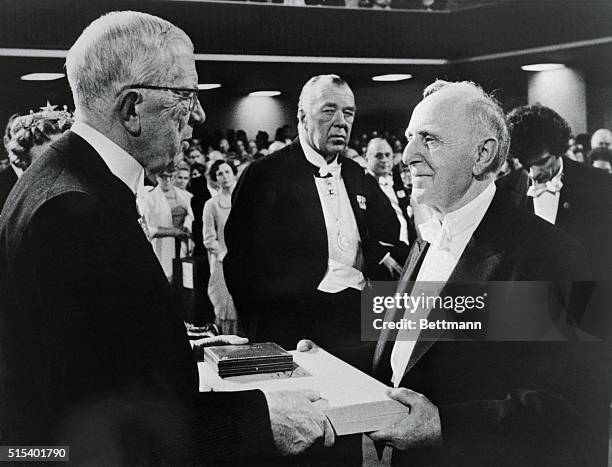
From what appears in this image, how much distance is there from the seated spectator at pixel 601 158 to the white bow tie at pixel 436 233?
59 centimetres

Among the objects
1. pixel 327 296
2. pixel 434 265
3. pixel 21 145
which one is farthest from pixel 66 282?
pixel 434 265

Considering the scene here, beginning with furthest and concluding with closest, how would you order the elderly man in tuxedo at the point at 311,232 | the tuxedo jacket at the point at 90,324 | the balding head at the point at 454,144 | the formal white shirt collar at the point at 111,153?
the elderly man in tuxedo at the point at 311,232
the balding head at the point at 454,144
the formal white shirt collar at the point at 111,153
the tuxedo jacket at the point at 90,324

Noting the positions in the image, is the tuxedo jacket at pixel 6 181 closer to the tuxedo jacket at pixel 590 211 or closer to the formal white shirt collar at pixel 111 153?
the formal white shirt collar at pixel 111 153

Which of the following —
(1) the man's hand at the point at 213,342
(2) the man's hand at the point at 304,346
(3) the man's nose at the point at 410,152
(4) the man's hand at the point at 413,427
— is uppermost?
(3) the man's nose at the point at 410,152

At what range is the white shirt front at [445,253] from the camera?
6.13 ft

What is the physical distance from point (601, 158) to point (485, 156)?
19.3 inches

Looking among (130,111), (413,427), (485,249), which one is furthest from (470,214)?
(130,111)

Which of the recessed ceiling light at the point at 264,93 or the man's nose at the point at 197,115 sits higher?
the recessed ceiling light at the point at 264,93

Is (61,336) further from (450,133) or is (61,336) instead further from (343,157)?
(450,133)

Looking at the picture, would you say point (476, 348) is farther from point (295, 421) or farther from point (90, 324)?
point (90, 324)

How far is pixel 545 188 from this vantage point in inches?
77.9

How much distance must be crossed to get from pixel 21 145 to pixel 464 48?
1408mm

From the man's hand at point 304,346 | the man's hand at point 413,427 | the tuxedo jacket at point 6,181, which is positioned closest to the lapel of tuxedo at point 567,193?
the man's hand at point 413,427

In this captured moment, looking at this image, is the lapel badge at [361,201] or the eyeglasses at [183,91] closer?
the eyeglasses at [183,91]
